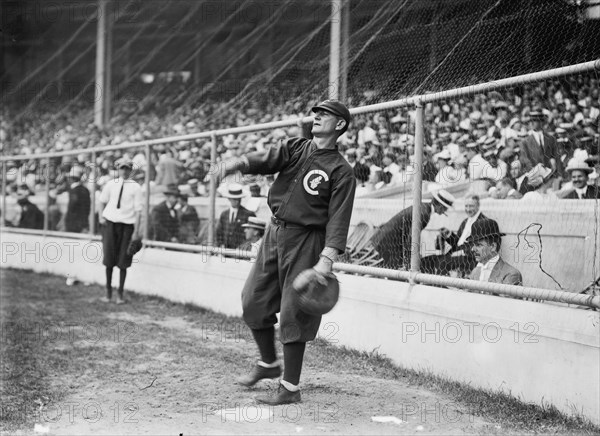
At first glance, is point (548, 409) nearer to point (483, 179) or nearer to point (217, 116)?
point (483, 179)

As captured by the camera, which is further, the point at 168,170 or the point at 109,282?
the point at 168,170

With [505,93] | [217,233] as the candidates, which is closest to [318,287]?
[505,93]

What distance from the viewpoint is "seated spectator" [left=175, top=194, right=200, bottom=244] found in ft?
33.2

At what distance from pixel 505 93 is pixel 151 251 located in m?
5.93

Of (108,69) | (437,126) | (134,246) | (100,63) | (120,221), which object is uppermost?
(100,63)

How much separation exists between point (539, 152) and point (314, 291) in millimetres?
2445

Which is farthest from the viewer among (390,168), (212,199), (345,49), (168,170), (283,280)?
(168,170)

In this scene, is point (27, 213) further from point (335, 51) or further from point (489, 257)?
point (489, 257)

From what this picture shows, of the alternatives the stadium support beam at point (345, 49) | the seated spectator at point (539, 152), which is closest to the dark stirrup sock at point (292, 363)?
the seated spectator at point (539, 152)

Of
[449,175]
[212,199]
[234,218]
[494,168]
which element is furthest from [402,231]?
[212,199]

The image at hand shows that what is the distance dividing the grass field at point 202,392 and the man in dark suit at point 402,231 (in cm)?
79

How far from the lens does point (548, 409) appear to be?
16.4ft

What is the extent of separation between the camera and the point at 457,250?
6.25 meters

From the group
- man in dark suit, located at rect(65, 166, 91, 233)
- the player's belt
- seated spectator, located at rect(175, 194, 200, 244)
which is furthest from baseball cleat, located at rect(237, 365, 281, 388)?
man in dark suit, located at rect(65, 166, 91, 233)
